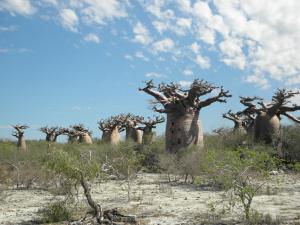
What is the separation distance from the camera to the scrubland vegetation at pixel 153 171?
362 inches

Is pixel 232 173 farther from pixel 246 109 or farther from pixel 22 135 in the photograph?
pixel 22 135

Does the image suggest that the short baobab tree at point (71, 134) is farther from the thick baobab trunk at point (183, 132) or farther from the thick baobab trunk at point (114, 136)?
the thick baobab trunk at point (183, 132)

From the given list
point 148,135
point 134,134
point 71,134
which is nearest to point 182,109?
point 148,135

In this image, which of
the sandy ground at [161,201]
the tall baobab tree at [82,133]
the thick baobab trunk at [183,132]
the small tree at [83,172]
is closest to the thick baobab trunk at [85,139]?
the tall baobab tree at [82,133]

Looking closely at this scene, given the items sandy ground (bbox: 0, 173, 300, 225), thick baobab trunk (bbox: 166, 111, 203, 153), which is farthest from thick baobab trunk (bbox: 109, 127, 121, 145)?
sandy ground (bbox: 0, 173, 300, 225)

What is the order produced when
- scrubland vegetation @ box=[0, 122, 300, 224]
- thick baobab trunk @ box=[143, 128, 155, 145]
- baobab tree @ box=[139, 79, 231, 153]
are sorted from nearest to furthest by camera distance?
1. scrubland vegetation @ box=[0, 122, 300, 224]
2. baobab tree @ box=[139, 79, 231, 153]
3. thick baobab trunk @ box=[143, 128, 155, 145]

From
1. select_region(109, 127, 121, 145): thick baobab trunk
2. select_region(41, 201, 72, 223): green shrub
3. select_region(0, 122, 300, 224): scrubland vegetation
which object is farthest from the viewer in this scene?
select_region(109, 127, 121, 145): thick baobab trunk

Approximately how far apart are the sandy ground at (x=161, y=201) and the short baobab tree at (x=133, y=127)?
1455cm

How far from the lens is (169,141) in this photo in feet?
67.5

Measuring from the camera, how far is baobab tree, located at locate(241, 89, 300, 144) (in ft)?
69.4

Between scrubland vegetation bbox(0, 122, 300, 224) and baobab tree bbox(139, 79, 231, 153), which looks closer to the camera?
scrubland vegetation bbox(0, 122, 300, 224)

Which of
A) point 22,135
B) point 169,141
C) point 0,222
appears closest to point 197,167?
point 169,141

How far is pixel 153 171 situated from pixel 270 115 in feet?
19.7

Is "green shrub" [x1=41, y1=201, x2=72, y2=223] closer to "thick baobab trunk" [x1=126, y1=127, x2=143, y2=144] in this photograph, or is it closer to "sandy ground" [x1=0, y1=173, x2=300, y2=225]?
"sandy ground" [x1=0, y1=173, x2=300, y2=225]
